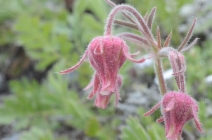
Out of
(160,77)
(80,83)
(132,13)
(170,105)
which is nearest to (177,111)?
(170,105)

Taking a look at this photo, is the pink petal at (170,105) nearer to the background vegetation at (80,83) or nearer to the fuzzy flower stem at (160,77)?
the fuzzy flower stem at (160,77)

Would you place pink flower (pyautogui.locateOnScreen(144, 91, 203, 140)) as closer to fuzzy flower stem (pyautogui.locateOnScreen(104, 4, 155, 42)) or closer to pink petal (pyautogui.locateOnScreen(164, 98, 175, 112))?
pink petal (pyautogui.locateOnScreen(164, 98, 175, 112))

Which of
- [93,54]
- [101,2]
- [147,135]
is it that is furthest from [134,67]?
[93,54]

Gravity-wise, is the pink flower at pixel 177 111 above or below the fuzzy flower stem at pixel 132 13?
below

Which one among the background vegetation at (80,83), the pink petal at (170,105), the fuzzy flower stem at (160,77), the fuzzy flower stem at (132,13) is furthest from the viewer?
the background vegetation at (80,83)

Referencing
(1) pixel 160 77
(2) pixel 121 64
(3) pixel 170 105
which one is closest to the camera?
(3) pixel 170 105

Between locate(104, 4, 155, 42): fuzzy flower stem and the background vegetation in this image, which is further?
the background vegetation

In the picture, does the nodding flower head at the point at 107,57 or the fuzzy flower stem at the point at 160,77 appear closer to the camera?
the nodding flower head at the point at 107,57

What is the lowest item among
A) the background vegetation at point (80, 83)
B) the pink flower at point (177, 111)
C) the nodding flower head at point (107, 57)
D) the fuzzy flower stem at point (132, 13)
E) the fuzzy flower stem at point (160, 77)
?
the pink flower at point (177, 111)

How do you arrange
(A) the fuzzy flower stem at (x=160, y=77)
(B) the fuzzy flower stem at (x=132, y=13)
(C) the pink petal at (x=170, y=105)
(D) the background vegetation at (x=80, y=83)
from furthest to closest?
(D) the background vegetation at (x=80, y=83) < (A) the fuzzy flower stem at (x=160, y=77) < (B) the fuzzy flower stem at (x=132, y=13) < (C) the pink petal at (x=170, y=105)

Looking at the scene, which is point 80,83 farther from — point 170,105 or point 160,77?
point 170,105

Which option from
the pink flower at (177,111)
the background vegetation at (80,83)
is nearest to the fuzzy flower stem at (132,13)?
the pink flower at (177,111)

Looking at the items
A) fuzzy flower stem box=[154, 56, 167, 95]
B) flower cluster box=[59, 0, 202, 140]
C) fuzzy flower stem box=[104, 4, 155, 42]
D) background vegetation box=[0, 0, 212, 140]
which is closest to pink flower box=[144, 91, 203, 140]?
flower cluster box=[59, 0, 202, 140]

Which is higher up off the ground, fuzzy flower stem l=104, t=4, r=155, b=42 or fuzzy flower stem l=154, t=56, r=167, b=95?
fuzzy flower stem l=104, t=4, r=155, b=42
